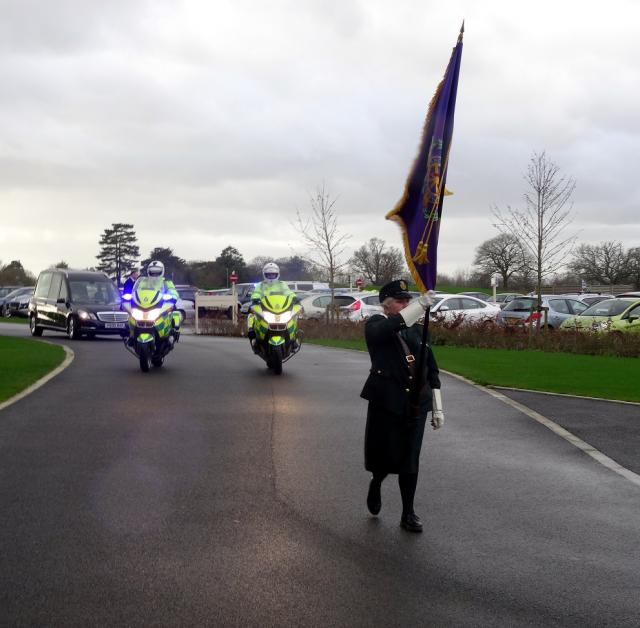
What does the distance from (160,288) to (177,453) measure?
8.29 metres

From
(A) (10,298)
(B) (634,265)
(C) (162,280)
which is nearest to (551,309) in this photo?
(C) (162,280)

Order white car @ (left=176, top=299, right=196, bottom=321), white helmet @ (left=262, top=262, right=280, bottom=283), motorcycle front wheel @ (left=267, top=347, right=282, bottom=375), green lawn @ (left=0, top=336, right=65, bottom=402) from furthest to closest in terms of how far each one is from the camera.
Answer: white car @ (left=176, top=299, right=196, bottom=321) → white helmet @ (left=262, top=262, right=280, bottom=283) → motorcycle front wheel @ (left=267, top=347, right=282, bottom=375) → green lawn @ (left=0, top=336, right=65, bottom=402)

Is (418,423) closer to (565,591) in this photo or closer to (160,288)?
(565,591)

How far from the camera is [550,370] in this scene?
17891 millimetres

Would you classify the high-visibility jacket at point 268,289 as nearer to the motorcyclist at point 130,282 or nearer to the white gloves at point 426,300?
the motorcyclist at point 130,282

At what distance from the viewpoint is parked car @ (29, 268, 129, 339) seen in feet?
92.1

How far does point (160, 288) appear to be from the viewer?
16.8 m

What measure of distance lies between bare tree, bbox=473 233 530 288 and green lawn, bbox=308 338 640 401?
70.8 m

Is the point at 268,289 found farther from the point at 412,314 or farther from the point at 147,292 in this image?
the point at 412,314

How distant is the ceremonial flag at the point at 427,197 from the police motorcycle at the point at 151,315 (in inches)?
420

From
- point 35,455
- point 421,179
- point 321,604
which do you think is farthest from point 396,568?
point 35,455

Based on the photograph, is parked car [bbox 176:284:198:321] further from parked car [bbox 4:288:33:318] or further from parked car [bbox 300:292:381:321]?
parked car [bbox 4:288:33:318]

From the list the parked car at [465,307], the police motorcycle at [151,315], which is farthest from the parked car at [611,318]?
the police motorcycle at [151,315]

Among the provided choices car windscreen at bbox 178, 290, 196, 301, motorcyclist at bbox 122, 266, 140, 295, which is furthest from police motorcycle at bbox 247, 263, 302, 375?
car windscreen at bbox 178, 290, 196, 301
